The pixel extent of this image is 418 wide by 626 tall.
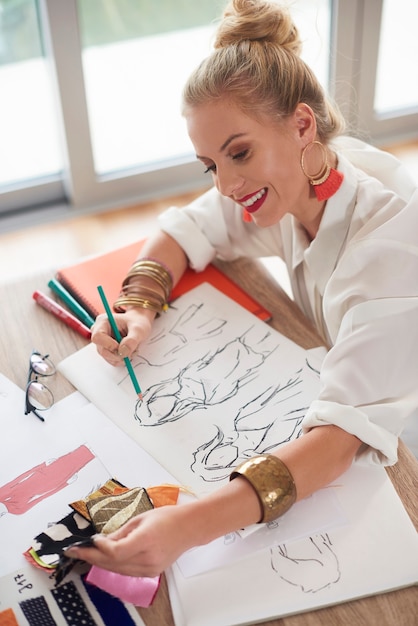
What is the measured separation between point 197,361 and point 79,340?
21 centimetres

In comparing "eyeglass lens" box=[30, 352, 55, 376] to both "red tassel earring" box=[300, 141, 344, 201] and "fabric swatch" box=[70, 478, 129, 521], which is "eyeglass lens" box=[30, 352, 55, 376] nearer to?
"fabric swatch" box=[70, 478, 129, 521]

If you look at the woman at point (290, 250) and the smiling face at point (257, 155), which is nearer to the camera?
the woman at point (290, 250)

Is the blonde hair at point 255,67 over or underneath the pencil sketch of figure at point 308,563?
over

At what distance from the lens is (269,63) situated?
47.3 inches

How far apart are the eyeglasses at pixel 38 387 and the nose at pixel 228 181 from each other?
1.27 ft

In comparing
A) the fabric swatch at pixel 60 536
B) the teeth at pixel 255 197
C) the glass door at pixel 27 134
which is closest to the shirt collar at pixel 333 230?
the teeth at pixel 255 197

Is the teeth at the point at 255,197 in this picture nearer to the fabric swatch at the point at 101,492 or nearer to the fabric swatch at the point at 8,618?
the fabric swatch at the point at 101,492

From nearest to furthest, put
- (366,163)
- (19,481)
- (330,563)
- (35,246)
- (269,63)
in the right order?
(330,563) → (19,481) → (269,63) → (366,163) → (35,246)

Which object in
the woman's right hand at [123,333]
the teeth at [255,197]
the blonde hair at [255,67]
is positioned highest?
the blonde hair at [255,67]

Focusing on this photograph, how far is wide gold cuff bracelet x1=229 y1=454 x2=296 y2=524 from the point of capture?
0.96 meters

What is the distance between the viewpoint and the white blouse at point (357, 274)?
3.41ft

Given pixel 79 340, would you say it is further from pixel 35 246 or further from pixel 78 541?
pixel 35 246

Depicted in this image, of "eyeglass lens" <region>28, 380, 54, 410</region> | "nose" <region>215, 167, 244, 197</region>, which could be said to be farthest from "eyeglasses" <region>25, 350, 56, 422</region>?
"nose" <region>215, 167, 244, 197</region>

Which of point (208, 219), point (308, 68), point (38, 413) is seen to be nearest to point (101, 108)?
point (208, 219)
